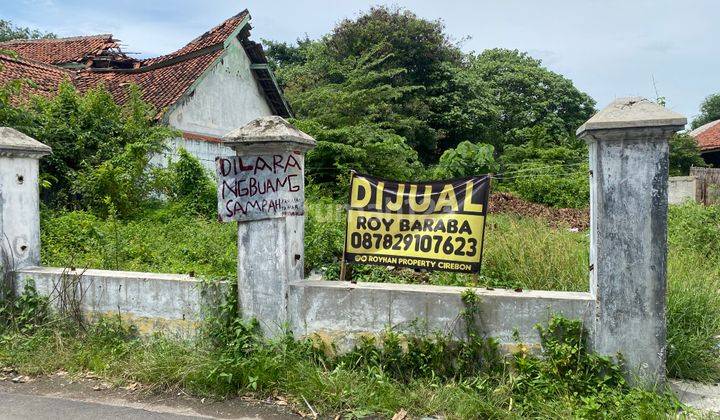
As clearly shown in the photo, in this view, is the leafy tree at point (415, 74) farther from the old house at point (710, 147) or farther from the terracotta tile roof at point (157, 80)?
the old house at point (710, 147)

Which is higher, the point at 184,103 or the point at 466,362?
the point at 184,103

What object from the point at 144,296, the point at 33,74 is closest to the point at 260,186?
the point at 144,296

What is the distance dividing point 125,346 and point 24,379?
33.9 inches

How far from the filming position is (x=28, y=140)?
18.6 ft

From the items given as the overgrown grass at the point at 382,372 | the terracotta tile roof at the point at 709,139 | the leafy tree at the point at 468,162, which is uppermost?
the terracotta tile roof at the point at 709,139

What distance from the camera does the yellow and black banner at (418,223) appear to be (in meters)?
4.68

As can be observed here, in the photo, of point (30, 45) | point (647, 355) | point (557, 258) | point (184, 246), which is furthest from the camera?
point (30, 45)

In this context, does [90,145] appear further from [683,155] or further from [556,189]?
[683,155]

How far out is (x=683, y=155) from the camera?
23.0 meters

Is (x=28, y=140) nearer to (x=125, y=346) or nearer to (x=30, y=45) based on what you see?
(x=125, y=346)

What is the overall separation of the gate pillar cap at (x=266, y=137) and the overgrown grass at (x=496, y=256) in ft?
4.14

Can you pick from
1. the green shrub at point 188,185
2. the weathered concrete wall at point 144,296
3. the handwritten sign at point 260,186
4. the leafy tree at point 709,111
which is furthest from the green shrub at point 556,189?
the leafy tree at point 709,111

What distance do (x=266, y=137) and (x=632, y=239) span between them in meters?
3.08

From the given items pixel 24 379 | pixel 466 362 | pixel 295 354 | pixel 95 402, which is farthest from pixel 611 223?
pixel 24 379
